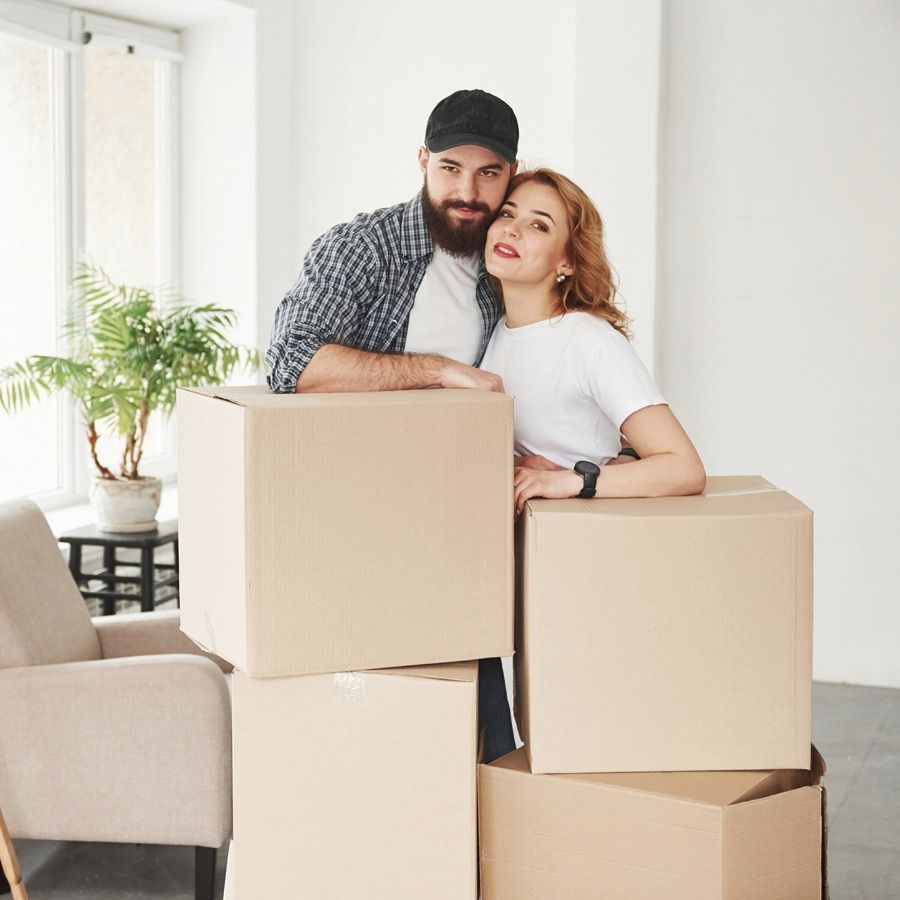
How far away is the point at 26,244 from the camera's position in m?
4.02

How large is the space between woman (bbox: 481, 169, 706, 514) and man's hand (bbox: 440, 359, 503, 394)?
0.10 m

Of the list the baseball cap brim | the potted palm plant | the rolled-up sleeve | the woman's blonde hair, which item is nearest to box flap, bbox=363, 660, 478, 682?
the rolled-up sleeve

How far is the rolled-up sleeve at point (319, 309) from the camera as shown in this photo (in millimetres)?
1853

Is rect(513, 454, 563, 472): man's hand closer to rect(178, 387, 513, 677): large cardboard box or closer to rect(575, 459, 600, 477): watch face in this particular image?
rect(575, 459, 600, 477): watch face

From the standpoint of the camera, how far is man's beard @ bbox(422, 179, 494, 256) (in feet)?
6.37

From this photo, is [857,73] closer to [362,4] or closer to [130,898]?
[362,4]

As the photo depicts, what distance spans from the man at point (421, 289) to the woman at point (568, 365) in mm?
59

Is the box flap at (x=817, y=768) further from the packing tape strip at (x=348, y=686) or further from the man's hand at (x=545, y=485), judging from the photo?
the packing tape strip at (x=348, y=686)

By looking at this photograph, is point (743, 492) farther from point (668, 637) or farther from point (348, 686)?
point (348, 686)

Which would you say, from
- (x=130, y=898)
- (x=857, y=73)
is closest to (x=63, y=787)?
(x=130, y=898)

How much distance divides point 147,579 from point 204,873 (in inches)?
50.3

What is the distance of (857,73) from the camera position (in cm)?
379

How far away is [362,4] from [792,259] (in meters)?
1.81

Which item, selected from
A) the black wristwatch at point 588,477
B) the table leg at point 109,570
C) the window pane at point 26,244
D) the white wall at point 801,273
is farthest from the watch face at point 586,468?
the window pane at point 26,244
